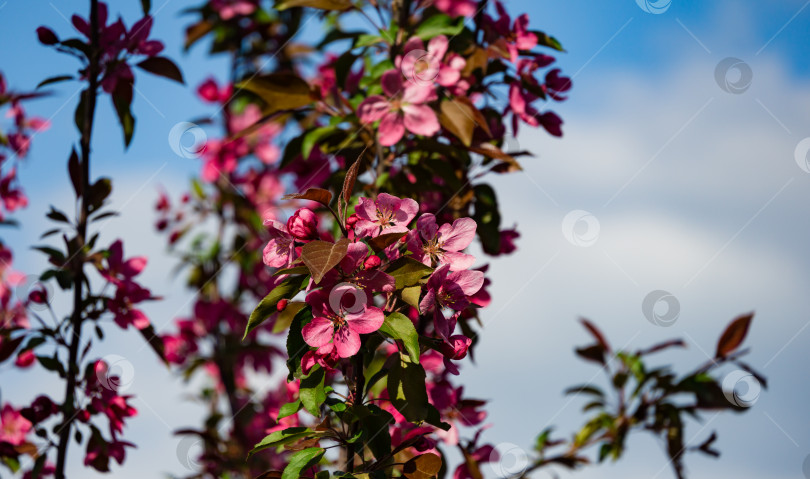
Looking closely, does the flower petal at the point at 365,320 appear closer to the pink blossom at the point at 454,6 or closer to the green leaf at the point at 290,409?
the green leaf at the point at 290,409

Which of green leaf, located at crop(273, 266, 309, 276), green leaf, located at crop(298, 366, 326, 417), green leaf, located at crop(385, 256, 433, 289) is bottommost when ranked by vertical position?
green leaf, located at crop(298, 366, 326, 417)

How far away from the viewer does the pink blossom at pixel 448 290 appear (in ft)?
3.37

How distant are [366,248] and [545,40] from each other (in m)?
0.96

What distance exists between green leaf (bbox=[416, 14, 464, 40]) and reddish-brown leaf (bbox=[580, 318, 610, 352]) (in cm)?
102

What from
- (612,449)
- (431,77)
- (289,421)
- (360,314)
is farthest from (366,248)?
(612,449)

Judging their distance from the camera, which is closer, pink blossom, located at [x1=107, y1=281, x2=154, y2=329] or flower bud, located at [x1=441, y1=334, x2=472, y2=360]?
flower bud, located at [x1=441, y1=334, x2=472, y2=360]

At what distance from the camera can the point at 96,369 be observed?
1.56 meters

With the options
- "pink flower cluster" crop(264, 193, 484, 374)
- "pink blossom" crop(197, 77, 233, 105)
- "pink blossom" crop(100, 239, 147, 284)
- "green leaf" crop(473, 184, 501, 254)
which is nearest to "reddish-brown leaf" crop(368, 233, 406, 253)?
"pink flower cluster" crop(264, 193, 484, 374)

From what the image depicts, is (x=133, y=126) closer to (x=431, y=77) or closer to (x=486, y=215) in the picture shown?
(x=431, y=77)

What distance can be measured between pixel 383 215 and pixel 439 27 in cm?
74

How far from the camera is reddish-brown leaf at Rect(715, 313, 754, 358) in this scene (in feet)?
6.66

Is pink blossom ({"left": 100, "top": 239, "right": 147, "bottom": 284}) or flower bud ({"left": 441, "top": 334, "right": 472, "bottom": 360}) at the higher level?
flower bud ({"left": 441, "top": 334, "right": 472, "bottom": 360})

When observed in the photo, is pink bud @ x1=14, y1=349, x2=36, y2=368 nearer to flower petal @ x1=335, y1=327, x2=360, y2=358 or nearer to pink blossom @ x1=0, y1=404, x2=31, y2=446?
pink blossom @ x1=0, y1=404, x2=31, y2=446

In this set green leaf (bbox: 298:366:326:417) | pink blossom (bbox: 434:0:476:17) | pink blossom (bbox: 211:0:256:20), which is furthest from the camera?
pink blossom (bbox: 211:0:256:20)
